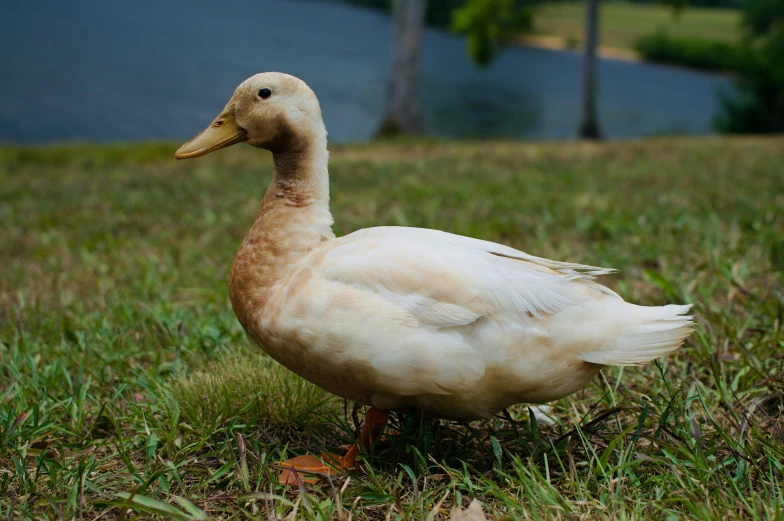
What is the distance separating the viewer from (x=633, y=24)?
3812cm

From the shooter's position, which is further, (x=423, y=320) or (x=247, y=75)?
(x=247, y=75)

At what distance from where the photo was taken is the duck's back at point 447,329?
1.73 meters

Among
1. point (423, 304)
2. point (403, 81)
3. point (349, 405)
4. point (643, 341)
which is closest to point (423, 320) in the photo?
point (423, 304)

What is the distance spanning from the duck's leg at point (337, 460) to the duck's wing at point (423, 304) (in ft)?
0.77

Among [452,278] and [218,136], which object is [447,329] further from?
[218,136]

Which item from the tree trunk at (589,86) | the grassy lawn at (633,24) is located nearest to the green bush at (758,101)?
the tree trunk at (589,86)

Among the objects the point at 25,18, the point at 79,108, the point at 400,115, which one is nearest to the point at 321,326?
the point at 400,115

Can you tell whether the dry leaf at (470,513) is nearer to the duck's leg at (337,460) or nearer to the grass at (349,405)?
the grass at (349,405)

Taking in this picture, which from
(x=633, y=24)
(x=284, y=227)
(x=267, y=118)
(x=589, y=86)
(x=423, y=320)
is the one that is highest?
(x=633, y=24)

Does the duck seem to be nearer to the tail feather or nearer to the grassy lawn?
the tail feather

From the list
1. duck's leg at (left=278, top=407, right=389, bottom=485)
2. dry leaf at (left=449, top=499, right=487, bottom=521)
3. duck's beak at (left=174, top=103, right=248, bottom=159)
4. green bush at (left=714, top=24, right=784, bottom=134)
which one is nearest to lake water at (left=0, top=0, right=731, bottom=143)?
green bush at (left=714, top=24, right=784, bottom=134)

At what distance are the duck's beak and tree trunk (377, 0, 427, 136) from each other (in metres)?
11.2

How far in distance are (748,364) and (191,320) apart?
211 centimetres

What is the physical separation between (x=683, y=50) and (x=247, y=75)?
22.5 m
